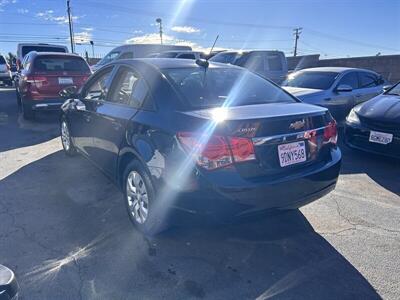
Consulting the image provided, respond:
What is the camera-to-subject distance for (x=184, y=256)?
284 centimetres

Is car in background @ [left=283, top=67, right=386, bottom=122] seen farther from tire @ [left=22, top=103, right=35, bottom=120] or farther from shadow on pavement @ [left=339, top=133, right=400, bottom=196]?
tire @ [left=22, top=103, right=35, bottom=120]

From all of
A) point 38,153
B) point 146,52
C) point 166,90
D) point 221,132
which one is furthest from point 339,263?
point 146,52

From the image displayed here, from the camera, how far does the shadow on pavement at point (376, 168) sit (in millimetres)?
4566

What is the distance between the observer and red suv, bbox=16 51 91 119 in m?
7.79

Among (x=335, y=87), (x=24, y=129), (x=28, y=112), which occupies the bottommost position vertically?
(x=24, y=129)

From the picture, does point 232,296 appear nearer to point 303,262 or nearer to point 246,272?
→ point 246,272

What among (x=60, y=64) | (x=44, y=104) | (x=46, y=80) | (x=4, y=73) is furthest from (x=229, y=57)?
(x=4, y=73)

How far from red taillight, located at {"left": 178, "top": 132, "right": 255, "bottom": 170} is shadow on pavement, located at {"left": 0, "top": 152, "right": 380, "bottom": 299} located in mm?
503

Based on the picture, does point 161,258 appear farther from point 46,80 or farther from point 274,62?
point 274,62

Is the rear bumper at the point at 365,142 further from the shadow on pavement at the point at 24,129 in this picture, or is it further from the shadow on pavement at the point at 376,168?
the shadow on pavement at the point at 24,129

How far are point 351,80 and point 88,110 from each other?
643cm

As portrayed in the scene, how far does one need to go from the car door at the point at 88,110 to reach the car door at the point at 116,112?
17 centimetres

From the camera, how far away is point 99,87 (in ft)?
13.9

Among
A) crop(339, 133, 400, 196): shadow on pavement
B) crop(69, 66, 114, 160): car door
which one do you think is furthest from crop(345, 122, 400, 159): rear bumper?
crop(69, 66, 114, 160): car door
